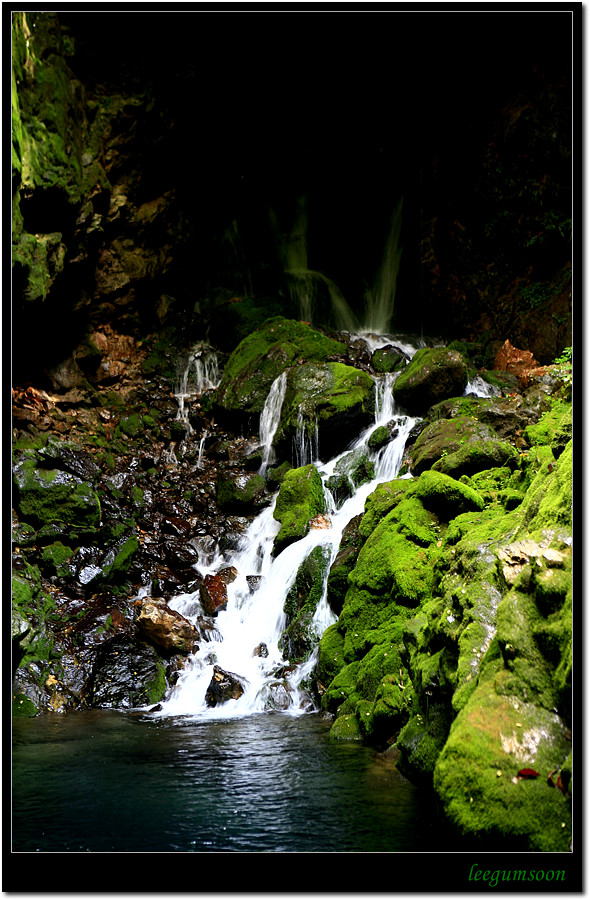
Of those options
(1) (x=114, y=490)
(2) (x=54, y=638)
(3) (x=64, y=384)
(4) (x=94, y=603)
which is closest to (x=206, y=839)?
(2) (x=54, y=638)

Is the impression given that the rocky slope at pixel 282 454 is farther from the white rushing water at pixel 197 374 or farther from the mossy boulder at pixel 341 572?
the white rushing water at pixel 197 374

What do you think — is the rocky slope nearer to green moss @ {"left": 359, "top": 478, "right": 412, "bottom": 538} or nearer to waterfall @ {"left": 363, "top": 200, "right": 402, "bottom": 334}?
green moss @ {"left": 359, "top": 478, "right": 412, "bottom": 538}

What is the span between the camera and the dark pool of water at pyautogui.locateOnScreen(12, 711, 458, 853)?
134 inches

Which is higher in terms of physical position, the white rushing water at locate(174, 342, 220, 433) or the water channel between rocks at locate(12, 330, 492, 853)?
the white rushing water at locate(174, 342, 220, 433)

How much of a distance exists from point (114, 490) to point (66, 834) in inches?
338

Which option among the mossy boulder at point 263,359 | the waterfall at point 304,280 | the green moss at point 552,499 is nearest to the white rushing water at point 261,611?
the mossy boulder at point 263,359

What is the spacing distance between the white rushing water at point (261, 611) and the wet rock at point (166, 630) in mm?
237

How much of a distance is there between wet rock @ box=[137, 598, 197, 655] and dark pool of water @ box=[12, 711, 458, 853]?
230cm

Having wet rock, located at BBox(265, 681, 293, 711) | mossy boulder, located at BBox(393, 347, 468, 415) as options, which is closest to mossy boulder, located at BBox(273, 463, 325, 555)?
mossy boulder, located at BBox(393, 347, 468, 415)

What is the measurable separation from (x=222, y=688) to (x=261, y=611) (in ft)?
5.84

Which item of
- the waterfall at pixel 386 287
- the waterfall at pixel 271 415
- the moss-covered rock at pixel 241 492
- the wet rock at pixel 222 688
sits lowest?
the wet rock at pixel 222 688

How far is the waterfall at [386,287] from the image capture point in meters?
20.3

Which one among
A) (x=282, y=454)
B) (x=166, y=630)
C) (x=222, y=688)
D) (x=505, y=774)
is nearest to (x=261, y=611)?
(x=166, y=630)

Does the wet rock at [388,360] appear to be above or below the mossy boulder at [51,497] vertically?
above
